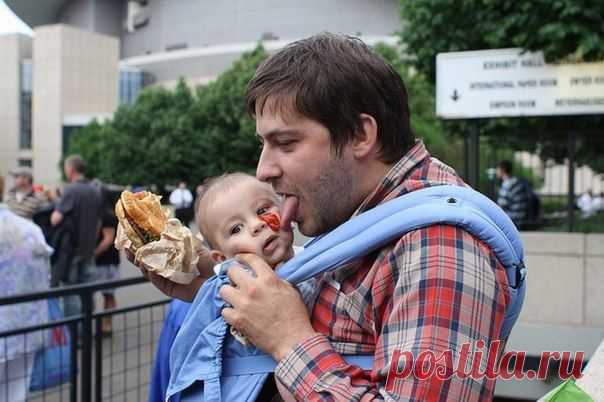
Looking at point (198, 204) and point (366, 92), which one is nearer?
point (366, 92)

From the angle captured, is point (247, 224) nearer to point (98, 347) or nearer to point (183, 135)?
point (98, 347)

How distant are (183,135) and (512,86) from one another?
29.4 metres

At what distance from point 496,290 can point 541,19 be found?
6255 millimetres

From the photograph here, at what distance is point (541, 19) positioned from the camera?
6.64m

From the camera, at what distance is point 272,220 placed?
69.3 inches

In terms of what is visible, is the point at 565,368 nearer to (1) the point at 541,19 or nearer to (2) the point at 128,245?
(2) the point at 128,245

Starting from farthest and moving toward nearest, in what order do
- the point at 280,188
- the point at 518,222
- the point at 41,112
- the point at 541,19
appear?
the point at 41,112 < the point at 518,222 < the point at 541,19 < the point at 280,188

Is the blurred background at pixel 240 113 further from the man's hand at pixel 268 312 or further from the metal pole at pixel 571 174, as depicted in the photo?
the man's hand at pixel 268 312

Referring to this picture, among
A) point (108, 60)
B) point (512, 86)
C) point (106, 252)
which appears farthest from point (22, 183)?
point (108, 60)

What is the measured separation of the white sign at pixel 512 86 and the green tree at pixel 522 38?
152 mm

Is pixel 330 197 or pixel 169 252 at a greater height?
pixel 330 197

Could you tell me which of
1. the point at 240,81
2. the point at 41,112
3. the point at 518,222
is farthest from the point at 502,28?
the point at 41,112

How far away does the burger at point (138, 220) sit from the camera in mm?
1799

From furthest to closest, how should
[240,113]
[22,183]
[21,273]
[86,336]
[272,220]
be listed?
1. [240,113]
2. [22,183]
3. [21,273]
4. [86,336]
5. [272,220]
